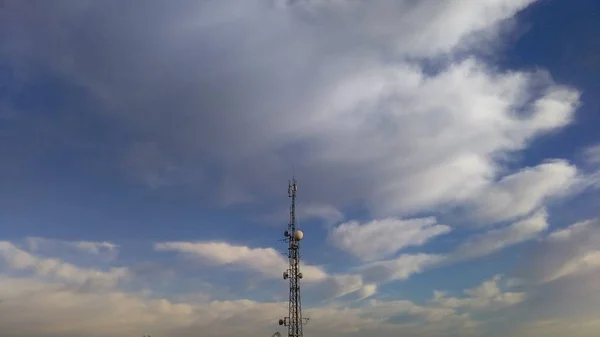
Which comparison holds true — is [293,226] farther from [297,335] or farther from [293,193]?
[297,335]

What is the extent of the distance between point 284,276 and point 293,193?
41.1 feet

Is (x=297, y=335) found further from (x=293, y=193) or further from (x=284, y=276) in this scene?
(x=293, y=193)

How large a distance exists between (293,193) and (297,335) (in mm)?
20827

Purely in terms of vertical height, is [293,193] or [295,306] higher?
[293,193]

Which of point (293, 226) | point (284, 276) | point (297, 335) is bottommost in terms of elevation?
point (297, 335)

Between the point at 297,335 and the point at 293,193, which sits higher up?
the point at 293,193

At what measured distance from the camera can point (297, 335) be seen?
7856 centimetres

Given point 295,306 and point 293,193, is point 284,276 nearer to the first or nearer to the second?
point 295,306

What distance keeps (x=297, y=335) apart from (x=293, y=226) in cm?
1578

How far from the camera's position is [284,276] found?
81.2m

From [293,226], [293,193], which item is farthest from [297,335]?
[293,193]

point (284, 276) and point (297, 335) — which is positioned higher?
point (284, 276)

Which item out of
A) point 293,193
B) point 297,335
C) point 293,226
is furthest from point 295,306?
point 293,193

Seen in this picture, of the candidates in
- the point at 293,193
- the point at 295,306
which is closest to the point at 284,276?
the point at 295,306
